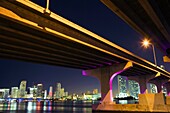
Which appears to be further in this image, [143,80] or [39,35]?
[143,80]

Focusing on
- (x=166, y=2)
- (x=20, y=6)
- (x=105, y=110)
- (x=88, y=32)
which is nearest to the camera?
(x=166, y=2)

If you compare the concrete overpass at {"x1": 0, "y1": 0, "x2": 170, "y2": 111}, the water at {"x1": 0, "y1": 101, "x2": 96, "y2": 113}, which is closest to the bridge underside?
the concrete overpass at {"x1": 0, "y1": 0, "x2": 170, "y2": 111}

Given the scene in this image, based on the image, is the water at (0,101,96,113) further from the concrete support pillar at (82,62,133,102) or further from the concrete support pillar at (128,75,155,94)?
the concrete support pillar at (128,75,155,94)

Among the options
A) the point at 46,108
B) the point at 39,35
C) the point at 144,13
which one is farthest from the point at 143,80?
the point at 144,13

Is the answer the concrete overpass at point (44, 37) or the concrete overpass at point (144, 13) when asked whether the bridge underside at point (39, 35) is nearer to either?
the concrete overpass at point (44, 37)

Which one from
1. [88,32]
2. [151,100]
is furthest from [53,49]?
[151,100]

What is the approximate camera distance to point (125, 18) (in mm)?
13977

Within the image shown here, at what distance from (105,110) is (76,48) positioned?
17.5m

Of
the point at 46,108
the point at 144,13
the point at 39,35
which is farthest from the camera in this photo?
the point at 46,108

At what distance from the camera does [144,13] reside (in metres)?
13.9

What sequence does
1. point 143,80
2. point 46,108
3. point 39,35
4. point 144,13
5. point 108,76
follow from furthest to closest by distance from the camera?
1. point 46,108
2. point 143,80
3. point 108,76
4. point 39,35
5. point 144,13

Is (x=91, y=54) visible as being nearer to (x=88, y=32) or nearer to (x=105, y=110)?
(x=88, y=32)

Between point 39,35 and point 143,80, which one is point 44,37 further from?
point 143,80

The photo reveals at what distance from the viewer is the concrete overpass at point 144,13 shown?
39.9ft
